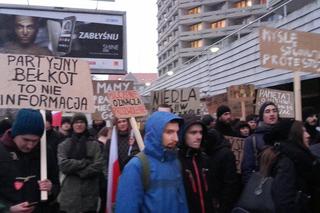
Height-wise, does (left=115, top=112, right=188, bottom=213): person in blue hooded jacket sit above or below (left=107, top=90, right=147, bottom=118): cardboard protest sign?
below

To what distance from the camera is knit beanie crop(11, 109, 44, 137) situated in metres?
3.77

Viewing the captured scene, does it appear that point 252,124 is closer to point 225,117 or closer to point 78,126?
point 225,117

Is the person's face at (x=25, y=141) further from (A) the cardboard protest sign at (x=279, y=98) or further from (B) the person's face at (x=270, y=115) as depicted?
(A) the cardboard protest sign at (x=279, y=98)

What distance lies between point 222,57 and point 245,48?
3853mm

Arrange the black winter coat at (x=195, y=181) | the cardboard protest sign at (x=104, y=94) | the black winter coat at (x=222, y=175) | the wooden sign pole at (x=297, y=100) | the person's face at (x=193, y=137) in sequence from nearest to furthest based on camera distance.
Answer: the black winter coat at (x=195, y=181) < the person's face at (x=193, y=137) < the black winter coat at (x=222, y=175) < the wooden sign pole at (x=297, y=100) < the cardboard protest sign at (x=104, y=94)

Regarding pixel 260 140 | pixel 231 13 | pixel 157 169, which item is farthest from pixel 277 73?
pixel 231 13

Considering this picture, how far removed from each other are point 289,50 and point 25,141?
13.2 feet

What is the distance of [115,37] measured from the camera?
18062 mm

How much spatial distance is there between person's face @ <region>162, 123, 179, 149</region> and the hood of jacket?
0.04m

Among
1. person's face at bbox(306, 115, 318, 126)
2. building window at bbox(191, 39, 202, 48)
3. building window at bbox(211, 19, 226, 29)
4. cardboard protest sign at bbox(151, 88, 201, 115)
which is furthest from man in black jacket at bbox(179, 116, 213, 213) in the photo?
building window at bbox(191, 39, 202, 48)

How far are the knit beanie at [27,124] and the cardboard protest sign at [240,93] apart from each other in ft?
27.7

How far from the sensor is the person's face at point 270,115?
250 inches

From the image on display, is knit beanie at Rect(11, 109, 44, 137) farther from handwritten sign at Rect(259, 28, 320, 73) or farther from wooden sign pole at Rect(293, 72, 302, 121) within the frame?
handwritten sign at Rect(259, 28, 320, 73)

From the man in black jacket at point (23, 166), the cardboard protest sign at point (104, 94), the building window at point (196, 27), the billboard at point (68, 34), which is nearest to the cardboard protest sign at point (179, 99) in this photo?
the cardboard protest sign at point (104, 94)
